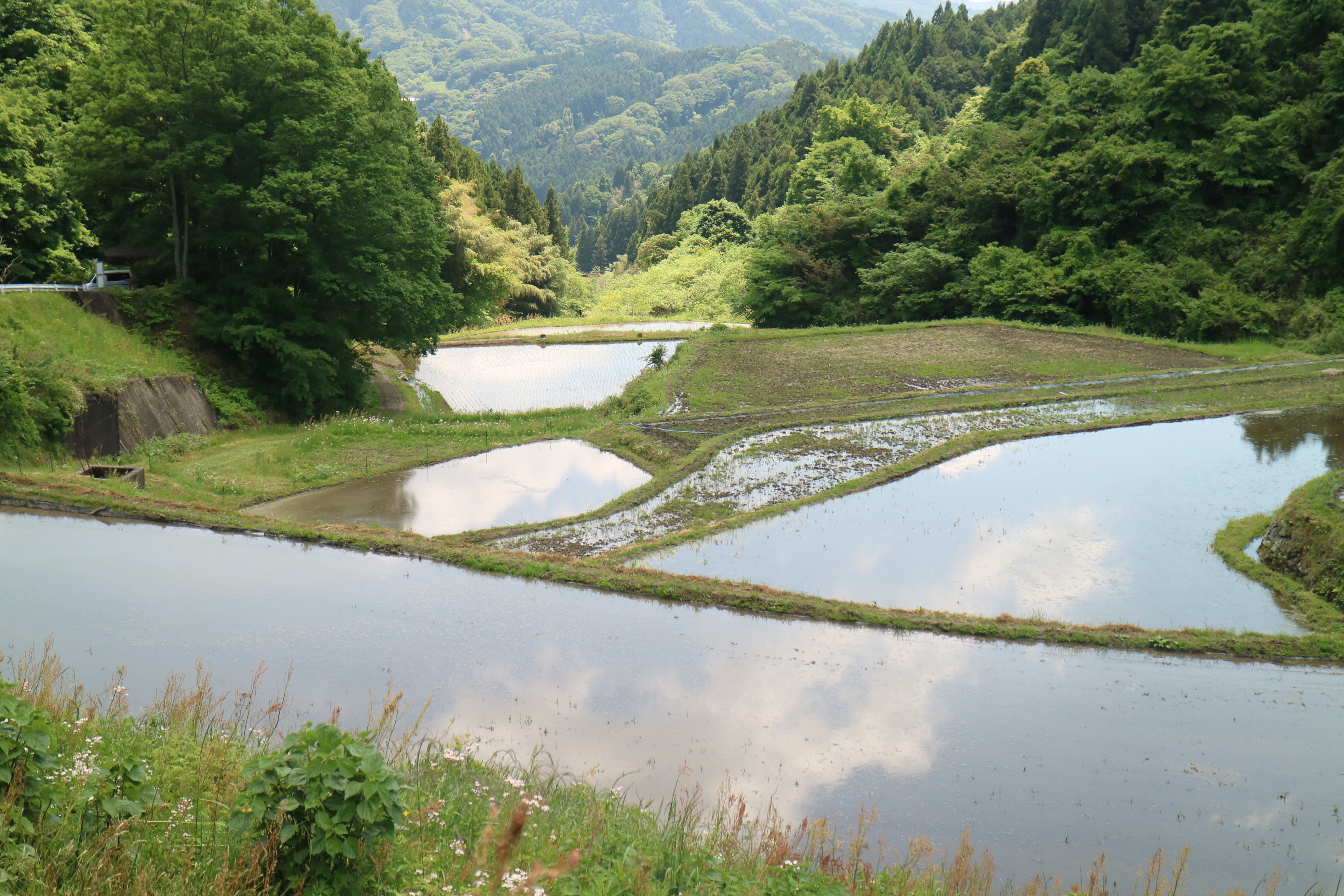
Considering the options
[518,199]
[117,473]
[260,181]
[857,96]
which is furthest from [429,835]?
[857,96]

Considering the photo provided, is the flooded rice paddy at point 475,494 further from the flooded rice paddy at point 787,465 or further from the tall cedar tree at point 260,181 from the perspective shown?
the tall cedar tree at point 260,181

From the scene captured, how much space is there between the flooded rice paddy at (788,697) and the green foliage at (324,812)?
114 inches

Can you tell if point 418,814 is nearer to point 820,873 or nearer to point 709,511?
point 820,873

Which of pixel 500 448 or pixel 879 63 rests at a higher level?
pixel 879 63

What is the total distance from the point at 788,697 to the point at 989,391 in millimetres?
19267

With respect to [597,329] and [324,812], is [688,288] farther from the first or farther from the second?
[324,812]

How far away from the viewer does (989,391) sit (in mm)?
25703

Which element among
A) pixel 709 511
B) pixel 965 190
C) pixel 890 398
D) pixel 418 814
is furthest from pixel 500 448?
pixel 965 190

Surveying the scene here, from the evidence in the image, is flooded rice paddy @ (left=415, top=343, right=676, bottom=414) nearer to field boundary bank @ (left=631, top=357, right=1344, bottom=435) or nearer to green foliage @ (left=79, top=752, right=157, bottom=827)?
field boundary bank @ (left=631, top=357, right=1344, bottom=435)

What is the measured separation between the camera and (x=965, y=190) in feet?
139

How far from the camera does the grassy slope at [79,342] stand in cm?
1716

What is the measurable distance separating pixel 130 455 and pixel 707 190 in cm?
8126

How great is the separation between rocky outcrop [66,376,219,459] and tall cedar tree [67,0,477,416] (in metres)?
2.42

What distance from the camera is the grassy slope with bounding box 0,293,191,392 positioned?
1716cm
